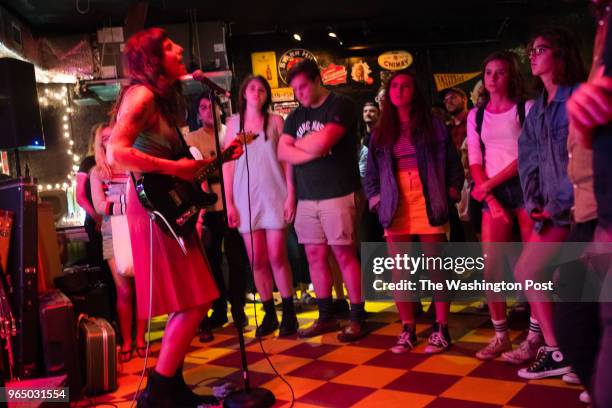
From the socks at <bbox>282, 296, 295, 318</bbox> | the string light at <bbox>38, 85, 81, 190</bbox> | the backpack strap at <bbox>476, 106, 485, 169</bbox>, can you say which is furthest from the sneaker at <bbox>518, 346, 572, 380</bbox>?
the string light at <bbox>38, 85, 81, 190</bbox>

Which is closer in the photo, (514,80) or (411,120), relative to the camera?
(514,80)

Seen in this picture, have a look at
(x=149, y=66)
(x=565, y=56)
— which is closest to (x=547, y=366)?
(x=565, y=56)

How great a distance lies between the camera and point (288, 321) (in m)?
3.98

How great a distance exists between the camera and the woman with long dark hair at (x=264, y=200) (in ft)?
13.2

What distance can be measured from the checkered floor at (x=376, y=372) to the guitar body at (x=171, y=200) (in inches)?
35.9

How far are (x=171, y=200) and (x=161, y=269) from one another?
0.28 meters

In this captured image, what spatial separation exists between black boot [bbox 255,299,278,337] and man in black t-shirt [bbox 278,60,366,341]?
29cm

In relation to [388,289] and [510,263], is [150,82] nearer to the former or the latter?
[510,263]

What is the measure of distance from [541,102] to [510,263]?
0.96 meters

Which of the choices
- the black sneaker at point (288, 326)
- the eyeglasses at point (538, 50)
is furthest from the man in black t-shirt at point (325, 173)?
the eyeglasses at point (538, 50)

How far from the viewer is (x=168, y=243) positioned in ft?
8.28

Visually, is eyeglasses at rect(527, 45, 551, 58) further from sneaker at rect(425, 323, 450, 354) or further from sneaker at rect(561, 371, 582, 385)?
sneaker at rect(425, 323, 450, 354)

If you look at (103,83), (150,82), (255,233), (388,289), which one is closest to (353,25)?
(103,83)

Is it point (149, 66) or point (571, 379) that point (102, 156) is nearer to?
point (149, 66)
